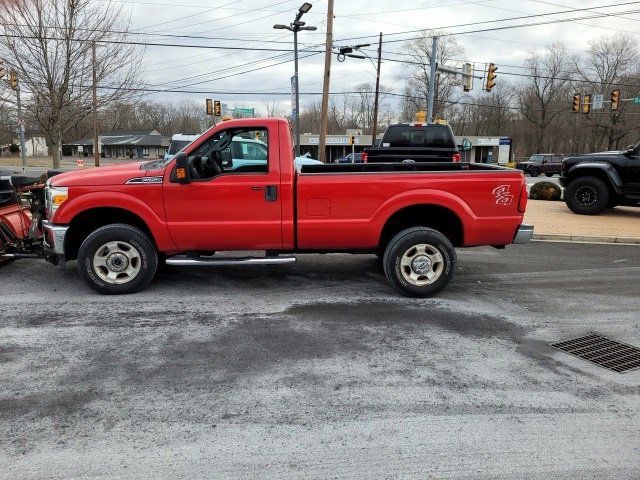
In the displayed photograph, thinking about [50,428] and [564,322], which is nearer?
[50,428]

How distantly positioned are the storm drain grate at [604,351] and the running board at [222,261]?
2.96 metres

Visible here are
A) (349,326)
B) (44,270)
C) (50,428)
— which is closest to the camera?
(50,428)

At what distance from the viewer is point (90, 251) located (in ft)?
18.8

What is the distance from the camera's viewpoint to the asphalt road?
117 inches

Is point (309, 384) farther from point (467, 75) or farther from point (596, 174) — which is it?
point (467, 75)

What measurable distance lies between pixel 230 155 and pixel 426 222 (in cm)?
249

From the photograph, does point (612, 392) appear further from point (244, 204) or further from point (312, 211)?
point (244, 204)

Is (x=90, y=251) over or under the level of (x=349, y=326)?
Result: over

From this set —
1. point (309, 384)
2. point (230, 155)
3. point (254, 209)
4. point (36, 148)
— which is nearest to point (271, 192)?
point (254, 209)

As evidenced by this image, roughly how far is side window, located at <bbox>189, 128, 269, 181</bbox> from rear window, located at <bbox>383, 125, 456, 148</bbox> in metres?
7.93

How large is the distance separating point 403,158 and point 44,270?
775cm

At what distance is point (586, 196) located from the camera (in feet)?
43.2

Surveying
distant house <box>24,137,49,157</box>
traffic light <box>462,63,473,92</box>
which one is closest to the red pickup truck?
traffic light <box>462,63,473,92</box>

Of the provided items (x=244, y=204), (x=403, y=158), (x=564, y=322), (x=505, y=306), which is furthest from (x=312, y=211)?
(x=403, y=158)
